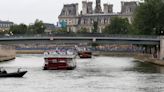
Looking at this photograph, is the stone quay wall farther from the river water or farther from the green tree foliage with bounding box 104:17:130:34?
the green tree foliage with bounding box 104:17:130:34

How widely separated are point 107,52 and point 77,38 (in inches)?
2721

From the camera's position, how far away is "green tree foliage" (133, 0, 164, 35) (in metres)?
111

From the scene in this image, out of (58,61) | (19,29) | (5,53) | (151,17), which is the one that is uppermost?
(151,17)

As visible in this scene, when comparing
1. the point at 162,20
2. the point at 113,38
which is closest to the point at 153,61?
the point at 113,38

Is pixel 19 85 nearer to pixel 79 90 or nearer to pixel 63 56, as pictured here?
pixel 79 90

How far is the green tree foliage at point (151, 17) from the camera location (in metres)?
111

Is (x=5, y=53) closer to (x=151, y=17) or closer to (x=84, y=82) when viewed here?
(x=151, y=17)

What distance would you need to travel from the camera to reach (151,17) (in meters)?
112

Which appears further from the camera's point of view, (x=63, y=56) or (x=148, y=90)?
(x=63, y=56)

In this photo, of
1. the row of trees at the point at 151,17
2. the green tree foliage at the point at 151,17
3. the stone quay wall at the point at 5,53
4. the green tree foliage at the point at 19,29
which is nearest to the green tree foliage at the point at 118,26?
the green tree foliage at the point at 19,29

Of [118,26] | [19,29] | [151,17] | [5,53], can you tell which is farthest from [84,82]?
[19,29]

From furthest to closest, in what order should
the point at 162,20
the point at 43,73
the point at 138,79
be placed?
the point at 162,20
the point at 43,73
the point at 138,79

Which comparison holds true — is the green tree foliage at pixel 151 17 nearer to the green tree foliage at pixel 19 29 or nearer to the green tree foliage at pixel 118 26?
the green tree foliage at pixel 118 26

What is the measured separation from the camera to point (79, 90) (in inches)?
2096
